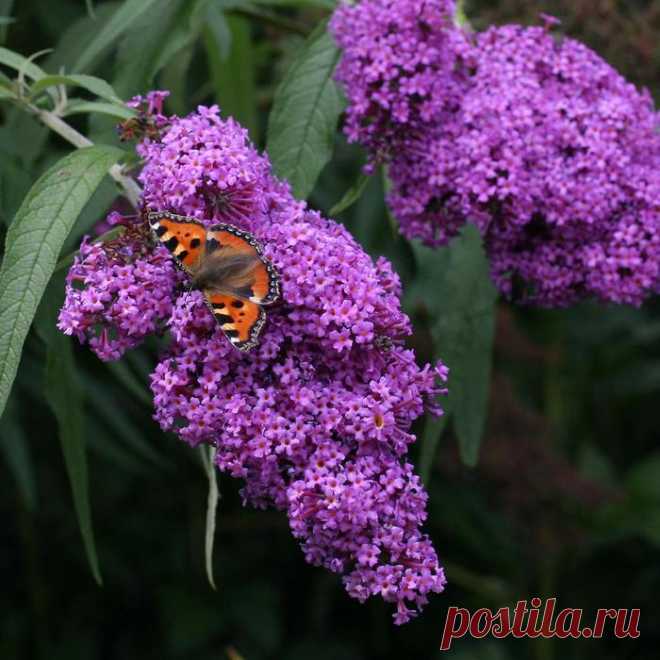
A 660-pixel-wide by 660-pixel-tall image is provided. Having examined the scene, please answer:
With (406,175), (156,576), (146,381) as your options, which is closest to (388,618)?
(156,576)

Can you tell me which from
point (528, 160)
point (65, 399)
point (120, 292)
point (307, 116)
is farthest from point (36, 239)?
point (528, 160)

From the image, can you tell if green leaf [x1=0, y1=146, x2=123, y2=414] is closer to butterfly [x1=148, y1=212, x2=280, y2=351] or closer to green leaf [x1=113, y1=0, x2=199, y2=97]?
butterfly [x1=148, y1=212, x2=280, y2=351]

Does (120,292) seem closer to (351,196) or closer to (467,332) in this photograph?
(351,196)

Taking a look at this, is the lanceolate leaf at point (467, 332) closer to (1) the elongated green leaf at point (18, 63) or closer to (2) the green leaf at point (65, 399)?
(2) the green leaf at point (65, 399)

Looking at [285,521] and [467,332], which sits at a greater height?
[467,332]

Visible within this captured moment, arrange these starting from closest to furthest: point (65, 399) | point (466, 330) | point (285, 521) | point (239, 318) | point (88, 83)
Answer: point (239, 318)
point (88, 83)
point (65, 399)
point (466, 330)
point (285, 521)

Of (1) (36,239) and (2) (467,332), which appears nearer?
(1) (36,239)

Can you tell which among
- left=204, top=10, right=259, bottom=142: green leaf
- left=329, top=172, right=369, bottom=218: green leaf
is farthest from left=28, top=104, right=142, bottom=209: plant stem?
left=204, top=10, right=259, bottom=142: green leaf
